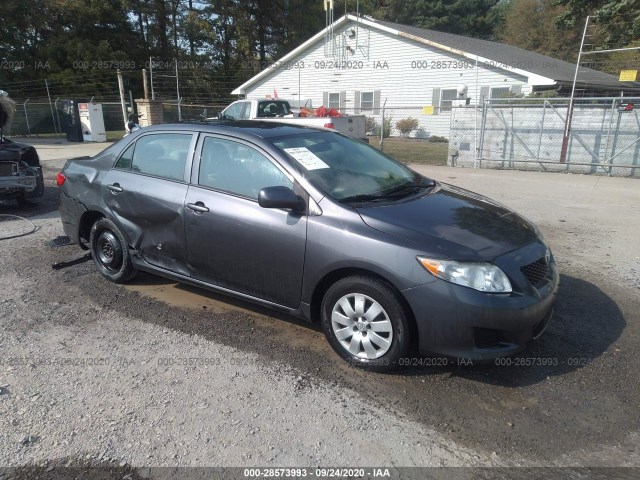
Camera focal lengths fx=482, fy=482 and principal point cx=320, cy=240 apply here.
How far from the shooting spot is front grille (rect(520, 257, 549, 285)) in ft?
10.6

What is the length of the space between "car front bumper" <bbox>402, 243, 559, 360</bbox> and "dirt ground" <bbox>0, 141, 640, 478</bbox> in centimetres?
33

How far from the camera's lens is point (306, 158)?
3.83 m

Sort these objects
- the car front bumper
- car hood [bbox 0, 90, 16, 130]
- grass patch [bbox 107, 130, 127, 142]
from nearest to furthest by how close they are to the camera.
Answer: the car front bumper → car hood [bbox 0, 90, 16, 130] → grass patch [bbox 107, 130, 127, 142]

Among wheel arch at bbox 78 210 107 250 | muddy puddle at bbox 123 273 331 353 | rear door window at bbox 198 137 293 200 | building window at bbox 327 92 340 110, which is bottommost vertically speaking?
muddy puddle at bbox 123 273 331 353

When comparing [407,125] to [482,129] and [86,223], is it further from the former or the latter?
[86,223]

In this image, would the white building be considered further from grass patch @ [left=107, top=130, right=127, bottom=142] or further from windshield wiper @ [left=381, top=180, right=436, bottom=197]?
windshield wiper @ [left=381, top=180, right=436, bottom=197]

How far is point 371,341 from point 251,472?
1.19 metres

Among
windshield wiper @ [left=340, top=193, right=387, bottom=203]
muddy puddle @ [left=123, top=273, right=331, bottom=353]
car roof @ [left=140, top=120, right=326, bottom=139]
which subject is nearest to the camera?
windshield wiper @ [left=340, top=193, right=387, bottom=203]

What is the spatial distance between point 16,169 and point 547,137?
12913mm

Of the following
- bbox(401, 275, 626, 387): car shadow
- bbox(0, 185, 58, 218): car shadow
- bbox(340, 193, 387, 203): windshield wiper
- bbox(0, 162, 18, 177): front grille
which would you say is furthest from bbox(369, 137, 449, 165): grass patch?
bbox(340, 193, 387, 203): windshield wiper

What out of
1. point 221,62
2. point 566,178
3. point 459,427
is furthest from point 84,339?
point 221,62

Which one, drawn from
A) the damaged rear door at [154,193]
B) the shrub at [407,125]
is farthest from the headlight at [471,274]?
the shrub at [407,125]

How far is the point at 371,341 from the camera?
3318mm

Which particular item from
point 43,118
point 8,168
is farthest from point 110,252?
point 43,118
